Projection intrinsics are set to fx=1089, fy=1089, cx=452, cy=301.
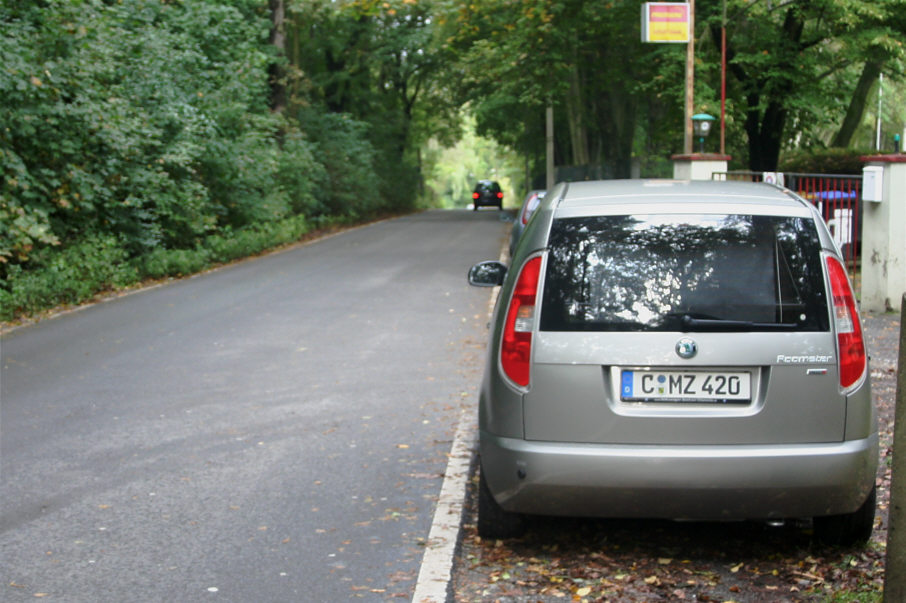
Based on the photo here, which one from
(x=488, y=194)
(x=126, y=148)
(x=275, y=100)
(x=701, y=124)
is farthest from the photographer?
(x=488, y=194)

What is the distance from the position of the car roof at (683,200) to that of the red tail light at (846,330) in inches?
12.9

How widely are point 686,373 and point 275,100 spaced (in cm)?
2897

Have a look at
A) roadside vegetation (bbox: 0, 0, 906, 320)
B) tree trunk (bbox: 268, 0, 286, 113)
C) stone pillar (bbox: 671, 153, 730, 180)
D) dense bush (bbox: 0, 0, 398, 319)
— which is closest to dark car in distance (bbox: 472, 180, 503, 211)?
roadside vegetation (bbox: 0, 0, 906, 320)

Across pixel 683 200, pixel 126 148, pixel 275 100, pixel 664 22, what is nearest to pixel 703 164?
pixel 664 22

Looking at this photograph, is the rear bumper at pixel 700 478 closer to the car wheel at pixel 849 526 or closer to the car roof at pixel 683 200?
the car wheel at pixel 849 526

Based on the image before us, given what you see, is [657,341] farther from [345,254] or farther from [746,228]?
[345,254]

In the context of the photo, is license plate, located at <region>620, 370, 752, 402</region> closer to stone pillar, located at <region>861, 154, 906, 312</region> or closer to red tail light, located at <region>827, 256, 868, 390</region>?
red tail light, located at <region>827, 256, 868, 390</region>

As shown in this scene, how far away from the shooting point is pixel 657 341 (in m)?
4.52

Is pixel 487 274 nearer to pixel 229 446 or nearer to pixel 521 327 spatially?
pixel 229 446

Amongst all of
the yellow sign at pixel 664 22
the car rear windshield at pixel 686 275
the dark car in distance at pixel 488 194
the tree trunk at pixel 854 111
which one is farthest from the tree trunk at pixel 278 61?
the dark car in distance at pixel 488 194

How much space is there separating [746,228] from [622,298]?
0.63m

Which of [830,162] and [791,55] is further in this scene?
[791,55]

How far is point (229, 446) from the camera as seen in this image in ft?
23.5

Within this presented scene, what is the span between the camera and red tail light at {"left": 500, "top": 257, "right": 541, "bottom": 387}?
15.3 ft
